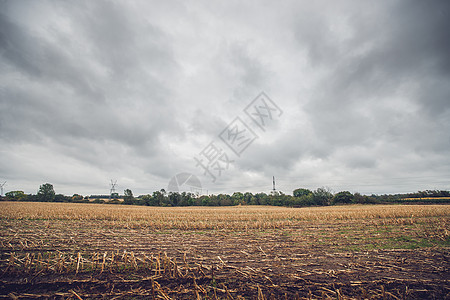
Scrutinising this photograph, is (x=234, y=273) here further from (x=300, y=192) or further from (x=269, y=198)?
(x=300, y=192)

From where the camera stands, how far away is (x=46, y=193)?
3989 inches

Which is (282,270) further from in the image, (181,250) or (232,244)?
(181,250)

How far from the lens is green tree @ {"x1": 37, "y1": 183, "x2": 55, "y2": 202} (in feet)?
317

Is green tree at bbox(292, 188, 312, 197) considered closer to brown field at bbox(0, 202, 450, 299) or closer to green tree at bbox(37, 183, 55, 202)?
brown field at bbox(0, 202, 450, 299)

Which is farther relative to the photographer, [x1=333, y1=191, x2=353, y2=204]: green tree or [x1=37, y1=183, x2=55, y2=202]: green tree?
[x1=37, y1=183, x2=55, y2=202]: green tree

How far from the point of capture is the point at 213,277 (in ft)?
19.2

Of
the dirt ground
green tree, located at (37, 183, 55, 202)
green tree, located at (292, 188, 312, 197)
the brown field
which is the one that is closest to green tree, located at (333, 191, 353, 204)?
green tree, located at (292, 188, 312, 197)

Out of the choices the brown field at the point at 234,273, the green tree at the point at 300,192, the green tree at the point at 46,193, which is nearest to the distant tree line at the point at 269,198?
the green tree at the point at 46,193

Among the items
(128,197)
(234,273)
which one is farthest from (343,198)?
(128,197)

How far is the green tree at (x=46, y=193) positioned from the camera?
317 feet

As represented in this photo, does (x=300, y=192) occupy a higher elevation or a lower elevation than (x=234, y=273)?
lower

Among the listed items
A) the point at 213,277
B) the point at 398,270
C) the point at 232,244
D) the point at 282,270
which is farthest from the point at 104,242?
the point at 398,270

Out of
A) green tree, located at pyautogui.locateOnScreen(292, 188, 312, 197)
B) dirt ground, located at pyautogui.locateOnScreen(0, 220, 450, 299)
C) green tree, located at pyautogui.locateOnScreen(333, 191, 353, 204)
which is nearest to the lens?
dirt ground, located at pyautogui.locateOnScreen(0, 220, 450, 299)

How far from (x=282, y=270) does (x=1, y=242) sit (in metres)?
15.6
